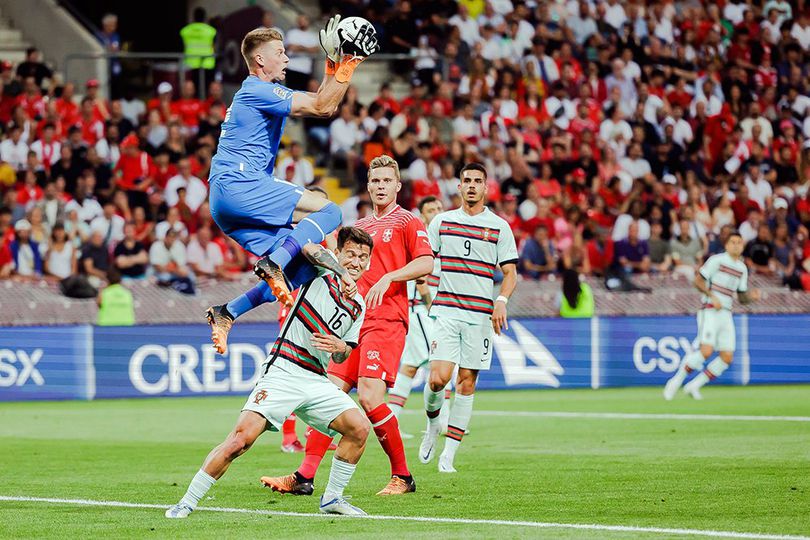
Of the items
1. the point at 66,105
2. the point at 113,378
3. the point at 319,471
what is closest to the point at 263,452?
the point at 319,471

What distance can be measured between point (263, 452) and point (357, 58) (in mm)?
5709

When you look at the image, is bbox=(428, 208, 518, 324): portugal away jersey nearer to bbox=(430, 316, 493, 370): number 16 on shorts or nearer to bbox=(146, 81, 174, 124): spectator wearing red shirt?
bbox=(430, 316, 493, 370): number 16 on shorts

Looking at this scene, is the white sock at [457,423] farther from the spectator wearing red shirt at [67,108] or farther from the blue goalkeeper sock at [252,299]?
the spectator wearing red shirt at [67,108]

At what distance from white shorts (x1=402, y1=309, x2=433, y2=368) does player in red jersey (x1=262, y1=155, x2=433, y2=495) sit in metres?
3.46

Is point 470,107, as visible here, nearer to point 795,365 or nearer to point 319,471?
point 795,365

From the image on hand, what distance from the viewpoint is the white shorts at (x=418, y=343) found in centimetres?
1509

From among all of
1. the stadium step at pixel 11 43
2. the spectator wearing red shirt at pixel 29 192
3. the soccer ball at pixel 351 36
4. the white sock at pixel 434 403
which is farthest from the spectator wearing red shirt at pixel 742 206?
the soccer ball at pixel 351 36

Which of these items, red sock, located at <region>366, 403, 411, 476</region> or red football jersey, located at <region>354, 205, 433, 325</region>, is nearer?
red sock, located at <region>366, 403, 411, 476</region>

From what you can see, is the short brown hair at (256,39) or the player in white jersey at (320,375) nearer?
the player in white jersey at (320,375)

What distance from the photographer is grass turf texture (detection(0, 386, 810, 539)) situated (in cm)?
883

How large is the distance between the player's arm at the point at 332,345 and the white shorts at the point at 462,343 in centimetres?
344

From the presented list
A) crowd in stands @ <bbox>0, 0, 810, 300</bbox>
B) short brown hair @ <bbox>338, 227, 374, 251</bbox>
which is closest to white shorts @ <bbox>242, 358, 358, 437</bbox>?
short brown hair @ <bbox>338, 227, 374, 251</bbox>

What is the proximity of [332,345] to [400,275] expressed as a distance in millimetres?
1918

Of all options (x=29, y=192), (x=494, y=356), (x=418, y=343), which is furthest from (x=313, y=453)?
(x=29, y=192)
